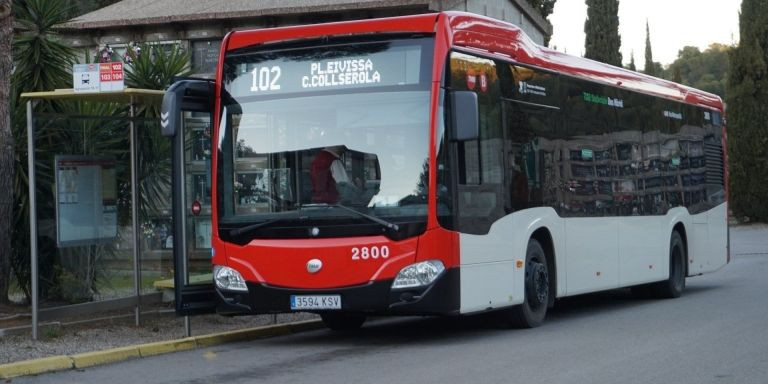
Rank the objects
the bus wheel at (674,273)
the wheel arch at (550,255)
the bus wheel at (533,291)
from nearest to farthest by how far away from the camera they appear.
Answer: the bus wheel at (533,291), the wheel arch at (550,255), the bus wheel at (674,273)

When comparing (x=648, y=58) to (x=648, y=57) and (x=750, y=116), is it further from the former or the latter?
(x=750, y=116)

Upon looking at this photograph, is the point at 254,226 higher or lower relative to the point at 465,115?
lower

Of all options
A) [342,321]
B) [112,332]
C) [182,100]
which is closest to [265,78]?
[182,100]

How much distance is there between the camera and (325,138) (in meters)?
11.9

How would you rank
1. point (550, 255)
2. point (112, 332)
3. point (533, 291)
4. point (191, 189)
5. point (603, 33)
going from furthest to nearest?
1. point (603, 33)
2. point (550, 255)
3. point (533, 291)
4. point (191, 189)
5. point (112, 332)

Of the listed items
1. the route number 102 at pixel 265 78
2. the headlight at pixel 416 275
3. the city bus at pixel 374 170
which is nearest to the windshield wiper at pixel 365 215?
the city bus at pixel 374 170

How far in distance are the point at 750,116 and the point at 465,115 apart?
114 feet

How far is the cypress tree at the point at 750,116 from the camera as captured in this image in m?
43.7

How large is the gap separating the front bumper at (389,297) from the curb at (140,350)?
4.10ft

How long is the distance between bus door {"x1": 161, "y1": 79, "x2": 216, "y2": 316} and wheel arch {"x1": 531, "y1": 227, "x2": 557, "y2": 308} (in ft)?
12.5

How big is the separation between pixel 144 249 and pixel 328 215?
3309 millimetres

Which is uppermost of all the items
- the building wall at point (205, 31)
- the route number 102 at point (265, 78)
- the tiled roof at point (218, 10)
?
the tiled roof at point (218, 10)

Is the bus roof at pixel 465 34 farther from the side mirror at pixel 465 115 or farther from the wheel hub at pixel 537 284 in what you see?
the wheel hub at pixel 537 284

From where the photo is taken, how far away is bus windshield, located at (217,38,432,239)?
11680 mm
